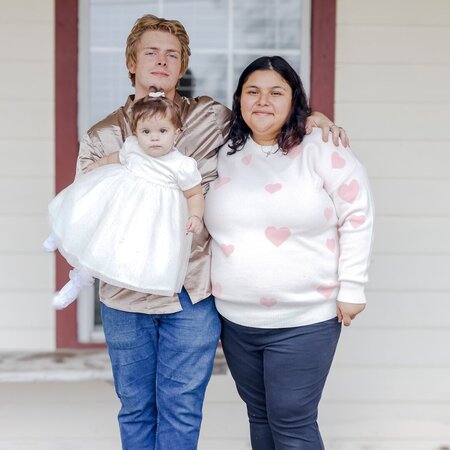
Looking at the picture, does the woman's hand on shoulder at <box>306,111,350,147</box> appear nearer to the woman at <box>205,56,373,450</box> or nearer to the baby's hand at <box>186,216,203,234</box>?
the woman at <box>205,56,373,450</box>

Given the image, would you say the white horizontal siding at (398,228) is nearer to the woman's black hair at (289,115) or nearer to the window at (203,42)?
the window at (203,42)

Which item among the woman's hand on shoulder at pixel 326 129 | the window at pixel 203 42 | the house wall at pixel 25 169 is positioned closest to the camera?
the woman's hand on shoulder at pixel 326 129

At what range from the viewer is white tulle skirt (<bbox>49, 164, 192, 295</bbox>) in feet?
6.68

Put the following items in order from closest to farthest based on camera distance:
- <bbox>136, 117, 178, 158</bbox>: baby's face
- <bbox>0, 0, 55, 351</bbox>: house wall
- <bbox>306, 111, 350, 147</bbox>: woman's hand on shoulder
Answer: <bbox>136, 117, 178, 158</bbox>: baby's face, <bbox>306, 111, 350, 147</bbox>: woman's hand on shoulder, <bbox>0, 0, 55, 351</bbox>: house wall

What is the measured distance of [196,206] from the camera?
2074 mm

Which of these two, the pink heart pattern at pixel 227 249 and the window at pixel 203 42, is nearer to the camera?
the pink heart pattern at pixel 227 249

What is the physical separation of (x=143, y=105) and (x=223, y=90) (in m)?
1.19

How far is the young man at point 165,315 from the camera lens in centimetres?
216

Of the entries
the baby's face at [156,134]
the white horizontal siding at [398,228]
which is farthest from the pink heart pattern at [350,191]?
the white horizontal siding at [398,228]

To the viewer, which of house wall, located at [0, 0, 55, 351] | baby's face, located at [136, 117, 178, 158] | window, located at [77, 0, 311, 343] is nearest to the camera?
baby's face, located at [136, 117, 178, 158]

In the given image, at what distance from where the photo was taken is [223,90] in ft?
10.4

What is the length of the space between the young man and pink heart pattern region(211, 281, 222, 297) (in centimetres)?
1

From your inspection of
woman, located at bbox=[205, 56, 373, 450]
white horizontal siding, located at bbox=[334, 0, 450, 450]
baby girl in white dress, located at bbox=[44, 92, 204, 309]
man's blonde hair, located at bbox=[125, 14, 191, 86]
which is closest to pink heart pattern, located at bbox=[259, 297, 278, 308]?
woman, located at bbox=[205, 56, 373, 450]

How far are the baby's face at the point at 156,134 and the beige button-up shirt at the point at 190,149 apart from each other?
0.14m
